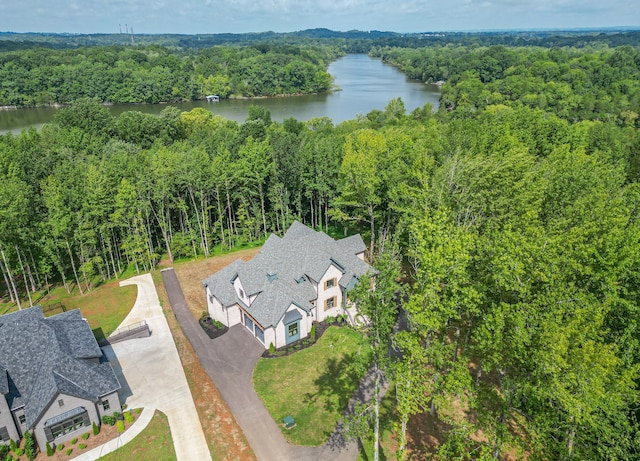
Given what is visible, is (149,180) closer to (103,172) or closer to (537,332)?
(103,172)

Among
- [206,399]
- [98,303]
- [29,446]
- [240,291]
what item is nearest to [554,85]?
[240,291]

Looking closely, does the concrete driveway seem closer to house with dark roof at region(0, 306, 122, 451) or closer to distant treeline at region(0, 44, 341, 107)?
house with dark roof at region(0, 306, 122, 451)

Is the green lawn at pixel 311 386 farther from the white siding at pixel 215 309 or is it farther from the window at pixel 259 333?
the white siding at pixel 215 309

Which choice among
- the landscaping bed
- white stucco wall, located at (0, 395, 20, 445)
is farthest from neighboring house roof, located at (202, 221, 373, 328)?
white stucco wall, located at (0, 395, 20, 445)

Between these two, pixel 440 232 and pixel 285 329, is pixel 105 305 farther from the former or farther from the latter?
pixel 440 232

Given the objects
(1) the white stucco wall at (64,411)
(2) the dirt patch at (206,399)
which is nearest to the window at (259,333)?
(2) the dirt patch at (206,399)

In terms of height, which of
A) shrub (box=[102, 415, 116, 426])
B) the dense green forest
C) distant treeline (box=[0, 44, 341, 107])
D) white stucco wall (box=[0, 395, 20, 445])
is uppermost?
distant treeline (box=[0, 44, 341, 107])
